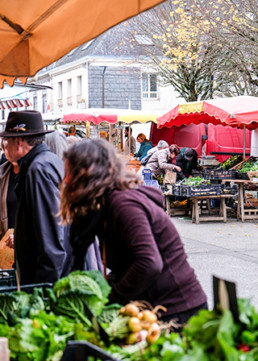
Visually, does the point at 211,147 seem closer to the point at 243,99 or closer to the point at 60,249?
the point at 243,99

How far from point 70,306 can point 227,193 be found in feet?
39.4

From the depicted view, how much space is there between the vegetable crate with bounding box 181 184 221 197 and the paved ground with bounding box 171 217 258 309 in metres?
0.67

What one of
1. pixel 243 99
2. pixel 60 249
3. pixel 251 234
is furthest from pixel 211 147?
pixel 60 249

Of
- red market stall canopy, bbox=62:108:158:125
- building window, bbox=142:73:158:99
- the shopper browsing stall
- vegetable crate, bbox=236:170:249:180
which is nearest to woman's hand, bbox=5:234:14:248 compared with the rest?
vegetable crate, bbox=236:170:249:180

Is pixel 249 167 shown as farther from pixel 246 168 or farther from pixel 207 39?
pixel 207 39

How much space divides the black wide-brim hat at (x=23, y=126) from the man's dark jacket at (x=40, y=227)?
279 millimetres

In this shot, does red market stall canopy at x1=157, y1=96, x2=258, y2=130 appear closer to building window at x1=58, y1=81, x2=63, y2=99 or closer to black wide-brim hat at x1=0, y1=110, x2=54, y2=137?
black wide-brim hat at x1=0, y1=110, x2=54, y2=137

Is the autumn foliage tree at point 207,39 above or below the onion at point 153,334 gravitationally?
above

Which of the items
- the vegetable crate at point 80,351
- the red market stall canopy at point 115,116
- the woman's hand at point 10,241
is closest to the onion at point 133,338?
the vegetable crate at point 80,351

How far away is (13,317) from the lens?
2.74 metres

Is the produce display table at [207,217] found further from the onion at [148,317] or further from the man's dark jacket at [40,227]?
the onion at [148,317]

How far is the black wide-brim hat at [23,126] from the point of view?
14.2ft

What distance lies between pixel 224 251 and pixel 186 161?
21.6 feet

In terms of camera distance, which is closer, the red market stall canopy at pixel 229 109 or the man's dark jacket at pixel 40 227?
the man's dark jacket at pixel 40 227
